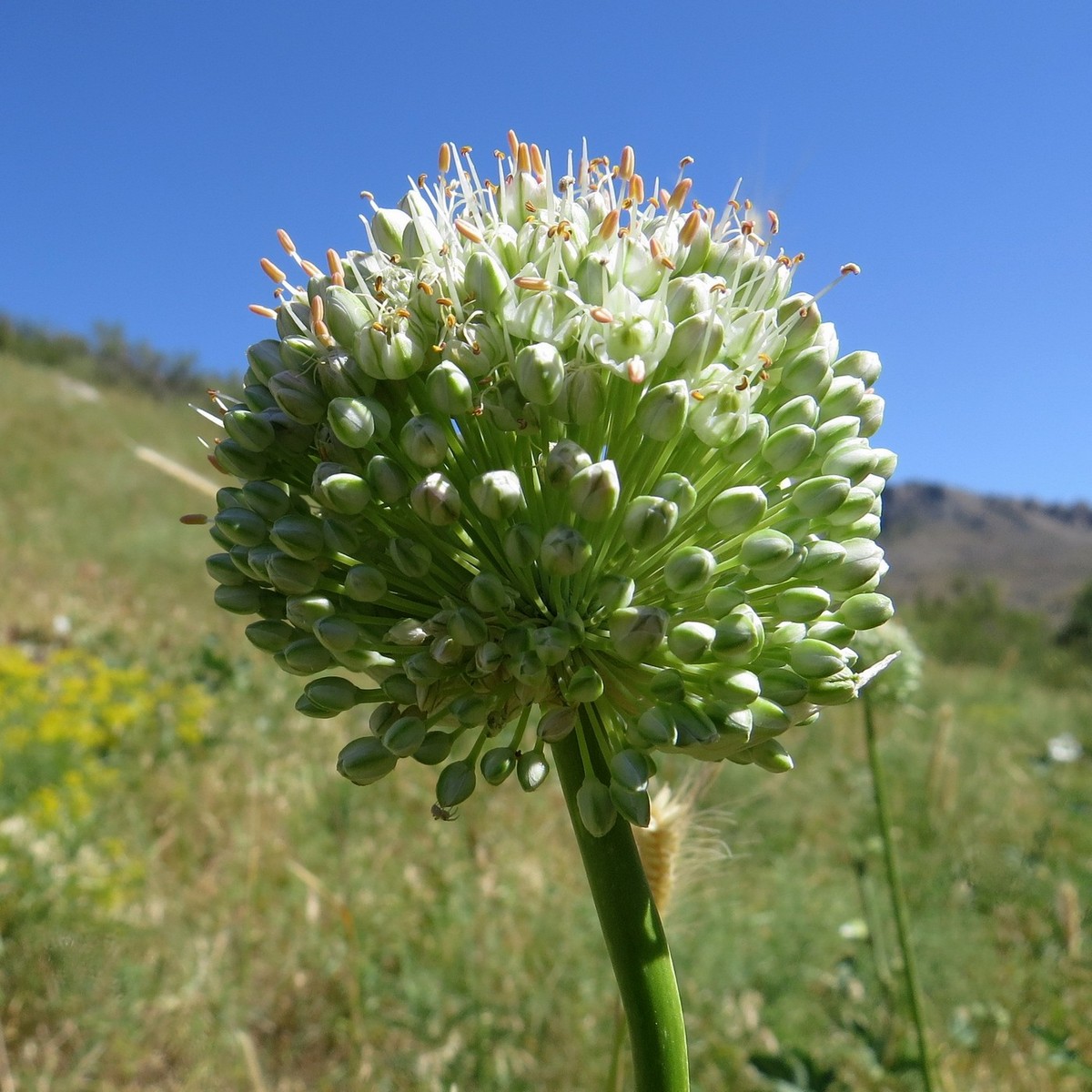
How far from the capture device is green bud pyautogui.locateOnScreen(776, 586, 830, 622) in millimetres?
1392

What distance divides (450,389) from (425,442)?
94 millimetres

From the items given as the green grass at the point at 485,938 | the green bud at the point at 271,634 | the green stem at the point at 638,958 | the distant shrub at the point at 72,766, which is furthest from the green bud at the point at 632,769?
the distant shrub at the point at 72,766

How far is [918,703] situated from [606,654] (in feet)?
34.9

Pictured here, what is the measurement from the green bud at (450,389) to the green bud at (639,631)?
41 cm

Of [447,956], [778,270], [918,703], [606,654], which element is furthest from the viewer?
[918,703]

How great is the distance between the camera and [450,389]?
1.34 metres

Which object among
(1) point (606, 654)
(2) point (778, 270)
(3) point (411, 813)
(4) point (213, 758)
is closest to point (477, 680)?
(1) point (606, 654)

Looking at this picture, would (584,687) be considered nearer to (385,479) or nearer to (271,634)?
(385,479)

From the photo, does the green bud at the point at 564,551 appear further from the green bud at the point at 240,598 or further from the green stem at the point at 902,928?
the green stem at the point at 902,928

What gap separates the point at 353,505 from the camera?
134 cm

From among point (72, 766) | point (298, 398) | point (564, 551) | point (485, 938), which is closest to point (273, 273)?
point (298, 398)

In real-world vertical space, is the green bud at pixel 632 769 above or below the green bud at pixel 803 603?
below

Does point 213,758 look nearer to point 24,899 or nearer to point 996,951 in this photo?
point 24,899

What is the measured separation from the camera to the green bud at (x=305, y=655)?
143 centimetres
